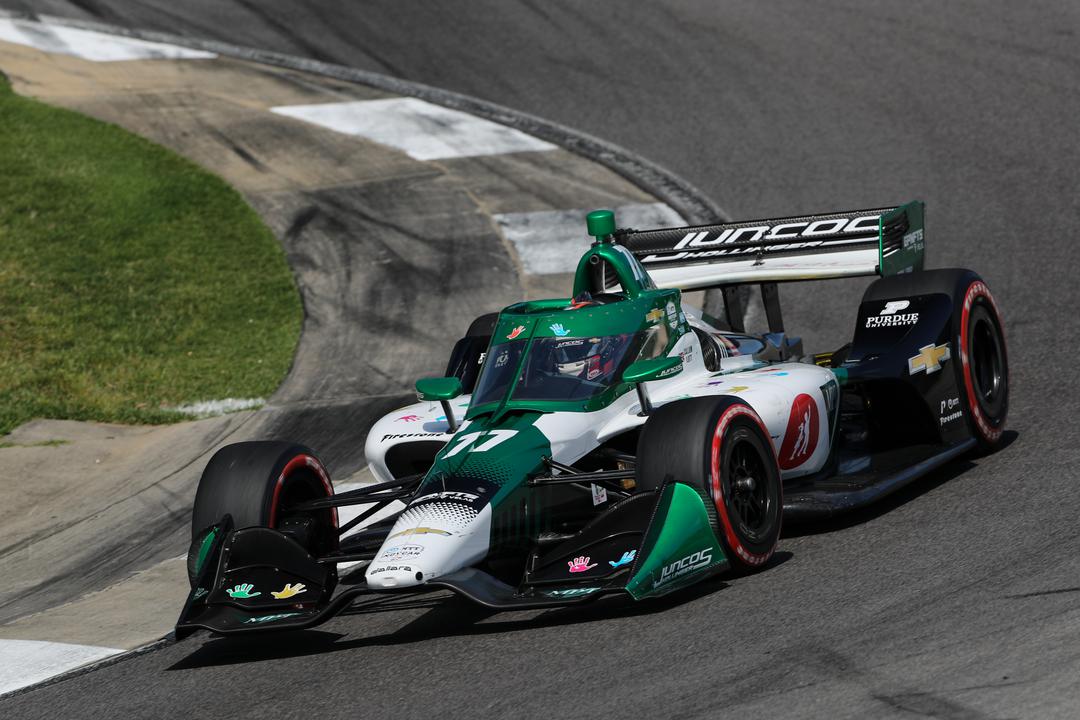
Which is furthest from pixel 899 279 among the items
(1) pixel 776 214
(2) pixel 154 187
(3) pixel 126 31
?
(3) pixel 126 31

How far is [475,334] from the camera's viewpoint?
9578 mm

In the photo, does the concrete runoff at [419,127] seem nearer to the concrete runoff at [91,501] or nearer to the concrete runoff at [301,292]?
the concrete runoff at [301,292]

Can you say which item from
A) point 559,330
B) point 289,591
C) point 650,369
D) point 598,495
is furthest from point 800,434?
point 289,591

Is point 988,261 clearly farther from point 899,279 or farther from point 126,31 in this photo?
point 126,31

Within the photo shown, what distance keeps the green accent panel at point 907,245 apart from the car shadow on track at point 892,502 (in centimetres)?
134

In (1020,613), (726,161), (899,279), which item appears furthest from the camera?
(726,161)

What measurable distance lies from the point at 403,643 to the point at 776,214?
29.4 feet

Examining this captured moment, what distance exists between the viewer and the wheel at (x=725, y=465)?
263 inches

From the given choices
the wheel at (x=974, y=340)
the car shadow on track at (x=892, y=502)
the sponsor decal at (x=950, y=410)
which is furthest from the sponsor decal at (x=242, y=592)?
the wheel at (x=974, y=340)

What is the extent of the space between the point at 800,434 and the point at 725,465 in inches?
46.7

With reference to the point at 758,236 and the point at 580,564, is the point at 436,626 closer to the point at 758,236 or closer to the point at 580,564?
the point at 580,564

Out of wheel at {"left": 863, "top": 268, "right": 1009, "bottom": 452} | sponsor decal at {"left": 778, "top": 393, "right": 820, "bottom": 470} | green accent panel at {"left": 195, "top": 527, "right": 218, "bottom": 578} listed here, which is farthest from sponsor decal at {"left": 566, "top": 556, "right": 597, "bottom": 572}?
wheel at {"left": 863, "top": 268, "right": 1009, "bottom": 452}

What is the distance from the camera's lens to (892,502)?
26.6ft

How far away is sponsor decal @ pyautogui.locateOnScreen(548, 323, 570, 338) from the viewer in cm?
757
